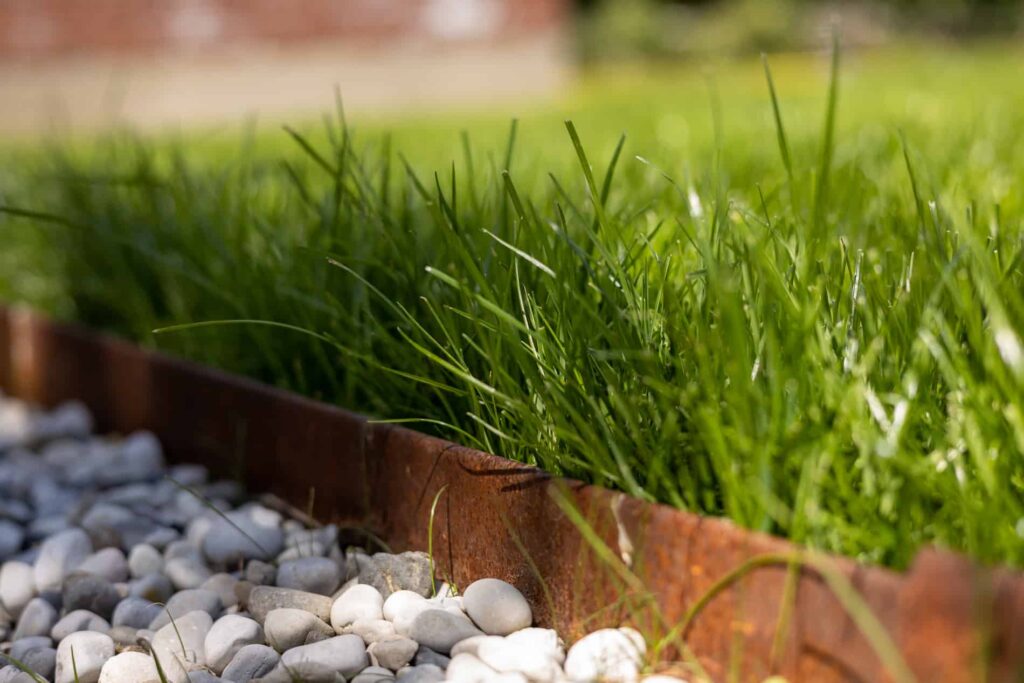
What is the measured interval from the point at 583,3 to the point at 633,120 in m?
28.0

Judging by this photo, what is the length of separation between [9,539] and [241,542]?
43 cm

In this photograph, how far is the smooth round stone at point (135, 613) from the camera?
1.47 m

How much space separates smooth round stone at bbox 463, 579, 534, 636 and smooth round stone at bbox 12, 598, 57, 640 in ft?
2.00

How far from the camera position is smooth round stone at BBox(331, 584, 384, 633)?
4.36 feet

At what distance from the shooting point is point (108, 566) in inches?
64.0

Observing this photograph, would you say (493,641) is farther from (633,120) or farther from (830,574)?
(633,120)

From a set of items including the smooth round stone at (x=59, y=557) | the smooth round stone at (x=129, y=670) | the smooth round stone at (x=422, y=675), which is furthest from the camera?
the smooth round stone at (x=59, y=557)

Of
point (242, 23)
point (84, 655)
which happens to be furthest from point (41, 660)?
point (242, 23)

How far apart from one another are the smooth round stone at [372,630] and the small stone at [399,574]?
97mm

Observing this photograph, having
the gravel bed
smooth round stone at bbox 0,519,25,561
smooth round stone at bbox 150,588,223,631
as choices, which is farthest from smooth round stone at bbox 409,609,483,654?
smooth round stone at bbox 0,519,25,561

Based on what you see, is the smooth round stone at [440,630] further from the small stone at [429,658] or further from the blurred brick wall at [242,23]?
the blurred brick wall at [242,23]

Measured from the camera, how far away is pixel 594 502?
1.18 meters

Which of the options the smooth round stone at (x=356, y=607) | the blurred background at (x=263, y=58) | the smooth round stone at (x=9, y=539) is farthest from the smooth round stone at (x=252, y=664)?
the blurred background at (x=263, y=58)

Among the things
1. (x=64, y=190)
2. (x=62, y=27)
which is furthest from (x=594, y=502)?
(x=62, y=27)
